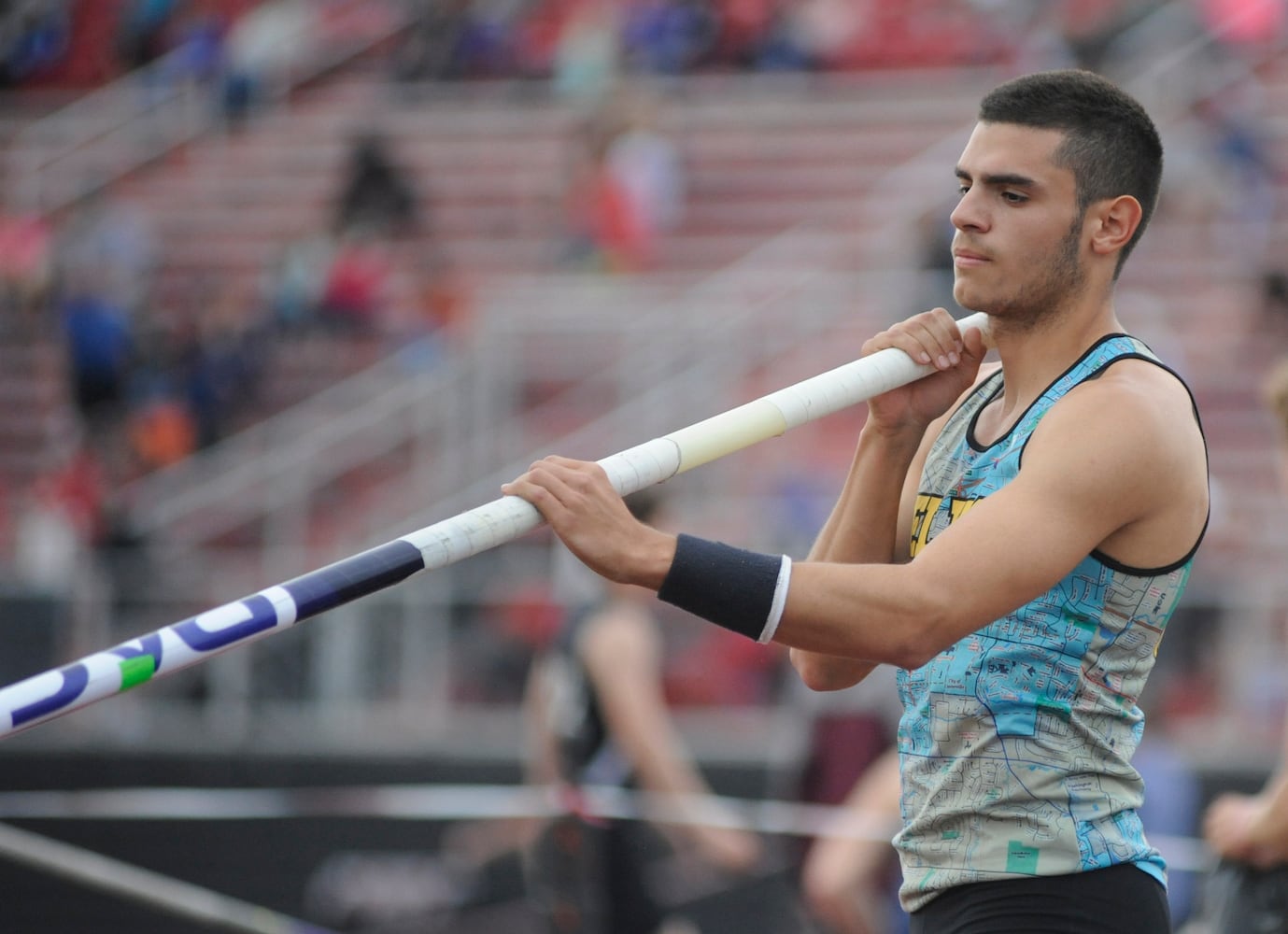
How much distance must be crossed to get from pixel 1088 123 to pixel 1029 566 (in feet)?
2.72

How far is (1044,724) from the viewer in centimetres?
304

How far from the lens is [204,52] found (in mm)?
16812

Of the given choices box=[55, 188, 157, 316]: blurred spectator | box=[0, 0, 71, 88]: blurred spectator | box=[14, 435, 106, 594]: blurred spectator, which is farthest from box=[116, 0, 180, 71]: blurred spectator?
box=[14, 435, 106, 594]: blurred spectator

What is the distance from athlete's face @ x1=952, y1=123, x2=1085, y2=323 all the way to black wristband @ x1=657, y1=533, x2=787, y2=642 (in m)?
0.68

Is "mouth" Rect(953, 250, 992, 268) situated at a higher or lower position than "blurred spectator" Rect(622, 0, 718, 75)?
lower

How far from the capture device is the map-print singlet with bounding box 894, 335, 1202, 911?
304 cm

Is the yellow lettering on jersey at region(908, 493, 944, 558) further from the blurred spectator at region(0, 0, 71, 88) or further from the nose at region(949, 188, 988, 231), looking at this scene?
the blurred spectator at region(0, 0, 71, 88)

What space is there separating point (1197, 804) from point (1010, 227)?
17.3ft

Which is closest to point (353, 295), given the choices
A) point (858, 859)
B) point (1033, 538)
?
point (858, 859)

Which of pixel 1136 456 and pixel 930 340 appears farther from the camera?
pixel 930 340

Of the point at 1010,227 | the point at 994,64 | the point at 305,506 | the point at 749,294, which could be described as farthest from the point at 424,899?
the point at 994,64

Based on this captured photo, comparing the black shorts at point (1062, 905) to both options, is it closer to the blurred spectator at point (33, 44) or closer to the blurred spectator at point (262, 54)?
the blurred spectator at point (262, 54)

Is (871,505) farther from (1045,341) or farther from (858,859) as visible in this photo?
(858,859)

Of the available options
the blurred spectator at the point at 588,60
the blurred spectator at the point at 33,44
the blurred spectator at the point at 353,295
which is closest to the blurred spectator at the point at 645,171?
the blurred spectator at the point at 588,60
